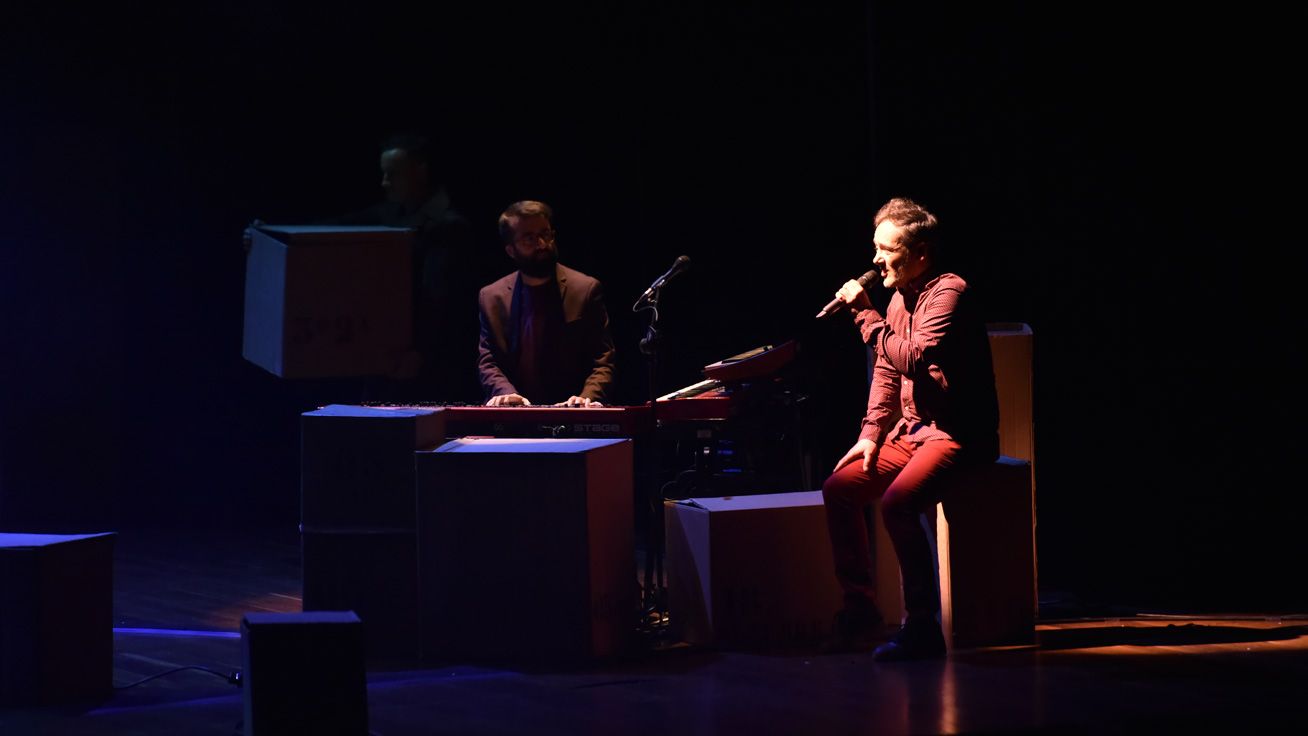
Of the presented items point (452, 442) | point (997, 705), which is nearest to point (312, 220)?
point (452, 442)

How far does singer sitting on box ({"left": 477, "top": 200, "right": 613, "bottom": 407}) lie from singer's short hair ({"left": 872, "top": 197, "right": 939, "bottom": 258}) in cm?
144

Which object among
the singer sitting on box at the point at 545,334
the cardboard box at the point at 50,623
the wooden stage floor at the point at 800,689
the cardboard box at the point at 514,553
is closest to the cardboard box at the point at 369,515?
the cardboard box at the point at 514,553

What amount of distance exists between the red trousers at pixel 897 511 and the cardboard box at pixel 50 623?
88.8 inches

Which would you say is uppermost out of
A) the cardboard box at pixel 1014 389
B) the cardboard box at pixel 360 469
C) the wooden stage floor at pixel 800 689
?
the cardboard box at pixel 1014 389

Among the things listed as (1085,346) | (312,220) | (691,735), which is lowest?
(691,735)

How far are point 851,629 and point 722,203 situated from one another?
245cm

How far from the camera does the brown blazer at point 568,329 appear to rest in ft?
18.5

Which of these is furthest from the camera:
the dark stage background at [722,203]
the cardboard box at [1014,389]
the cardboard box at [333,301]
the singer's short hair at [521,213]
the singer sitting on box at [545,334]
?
the dark stage background at [722,203]

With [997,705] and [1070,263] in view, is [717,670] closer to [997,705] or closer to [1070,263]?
[997,705]

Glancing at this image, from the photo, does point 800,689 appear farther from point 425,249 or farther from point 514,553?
point 425,249

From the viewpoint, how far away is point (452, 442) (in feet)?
16.0

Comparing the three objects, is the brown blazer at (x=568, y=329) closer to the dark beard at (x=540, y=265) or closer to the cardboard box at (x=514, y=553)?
the dark beard at (x=540, y=265)

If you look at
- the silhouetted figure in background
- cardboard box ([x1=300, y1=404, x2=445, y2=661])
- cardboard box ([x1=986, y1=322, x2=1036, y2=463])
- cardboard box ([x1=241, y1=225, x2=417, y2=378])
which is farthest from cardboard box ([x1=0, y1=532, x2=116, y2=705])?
cardboard box ([x1=986, y1=322, x2=1036, y2=463])

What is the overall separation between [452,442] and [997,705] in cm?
198
